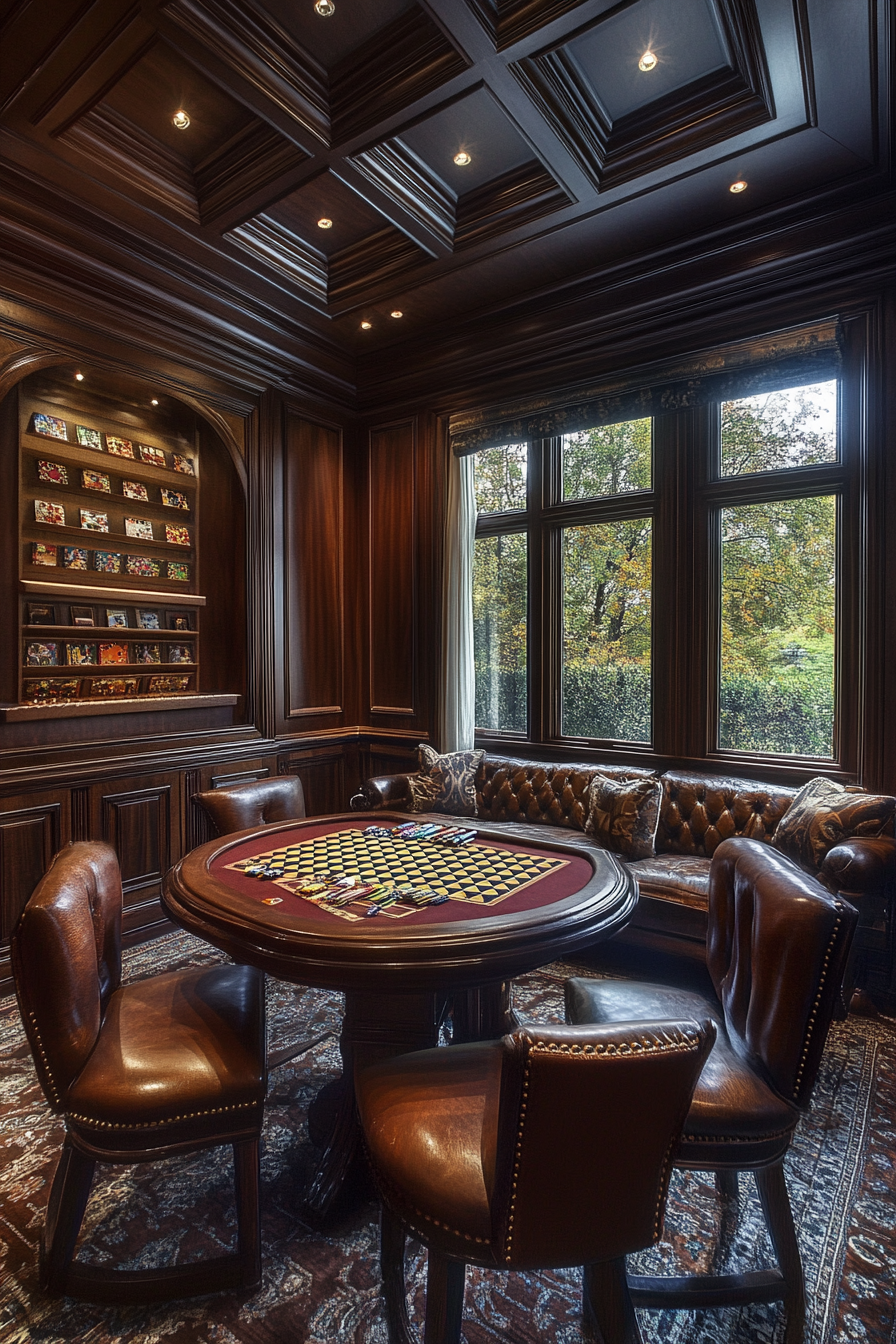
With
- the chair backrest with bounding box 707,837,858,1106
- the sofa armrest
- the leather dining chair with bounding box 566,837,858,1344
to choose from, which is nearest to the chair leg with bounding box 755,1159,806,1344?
the leather dining chair with bounding box 566,837,858,1344

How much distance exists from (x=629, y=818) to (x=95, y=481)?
3.40 meters

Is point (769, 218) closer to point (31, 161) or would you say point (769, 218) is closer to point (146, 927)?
point (31, 161)

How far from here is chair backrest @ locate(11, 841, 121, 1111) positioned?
1381 millimetres

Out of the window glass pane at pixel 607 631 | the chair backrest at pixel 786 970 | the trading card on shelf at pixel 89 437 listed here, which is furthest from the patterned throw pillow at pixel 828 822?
the trading card on shelf at pixel 89 437

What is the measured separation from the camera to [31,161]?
286cm

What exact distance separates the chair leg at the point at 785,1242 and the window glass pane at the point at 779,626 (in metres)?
2.46

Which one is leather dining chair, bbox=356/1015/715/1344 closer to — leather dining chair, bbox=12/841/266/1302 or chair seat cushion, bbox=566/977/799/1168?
chair seat cushion, bbox=566/977/799/1168

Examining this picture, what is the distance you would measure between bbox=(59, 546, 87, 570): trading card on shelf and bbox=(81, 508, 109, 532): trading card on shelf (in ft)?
0.41

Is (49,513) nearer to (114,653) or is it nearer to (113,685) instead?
(114,653)

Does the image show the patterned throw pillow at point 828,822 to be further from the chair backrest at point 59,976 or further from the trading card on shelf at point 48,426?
the trading card on shelf at point 48,426

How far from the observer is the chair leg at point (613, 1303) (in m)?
1.10

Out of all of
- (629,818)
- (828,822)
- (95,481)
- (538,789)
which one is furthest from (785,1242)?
(95,481)

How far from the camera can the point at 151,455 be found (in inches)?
161

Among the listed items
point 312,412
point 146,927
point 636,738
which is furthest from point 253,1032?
point 312,412
